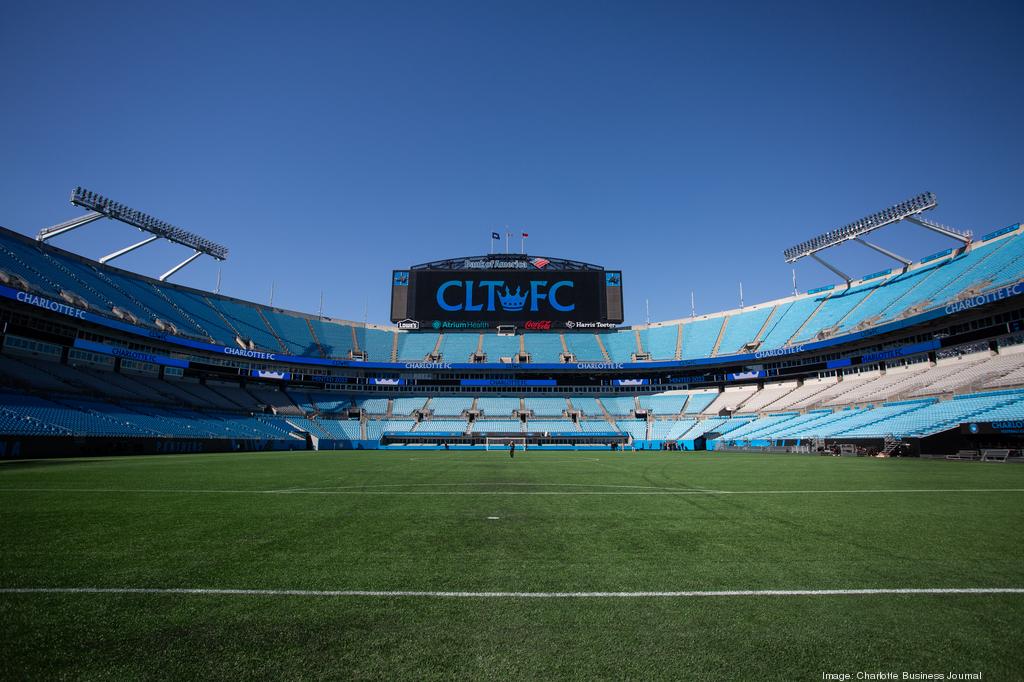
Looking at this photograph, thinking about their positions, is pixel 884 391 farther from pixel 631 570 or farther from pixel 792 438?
pixel 631 570

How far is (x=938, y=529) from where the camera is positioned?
281 inches

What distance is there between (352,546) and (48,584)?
2.89 meters

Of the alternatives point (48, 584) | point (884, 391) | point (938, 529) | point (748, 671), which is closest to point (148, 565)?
point (48, 584)

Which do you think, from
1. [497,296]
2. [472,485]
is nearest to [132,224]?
[497,296]

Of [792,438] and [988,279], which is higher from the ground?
[988,279]

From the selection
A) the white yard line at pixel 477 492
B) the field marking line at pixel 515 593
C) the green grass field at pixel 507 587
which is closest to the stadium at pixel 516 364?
the white yard line at pixel 477 492

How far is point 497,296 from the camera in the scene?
57.2 metres

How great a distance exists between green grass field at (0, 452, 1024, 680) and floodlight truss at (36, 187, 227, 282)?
4732 centimetres

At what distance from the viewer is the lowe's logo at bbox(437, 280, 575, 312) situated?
56844 mm


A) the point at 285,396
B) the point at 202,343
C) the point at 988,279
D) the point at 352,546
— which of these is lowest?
the point at 352,546

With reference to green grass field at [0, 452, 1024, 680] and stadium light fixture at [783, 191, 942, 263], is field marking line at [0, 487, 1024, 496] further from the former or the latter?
stadium light fixture at [783, 191, 942, 263]

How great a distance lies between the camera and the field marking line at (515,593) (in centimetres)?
433

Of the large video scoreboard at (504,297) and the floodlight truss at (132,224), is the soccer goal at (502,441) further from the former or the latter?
the floodlight truss at (132,224)

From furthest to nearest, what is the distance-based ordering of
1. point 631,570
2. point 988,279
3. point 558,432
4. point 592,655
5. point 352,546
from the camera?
1. point 558,432
2. point 988,279
3. point 352,546
4. point 631,570
5. point 592,655
